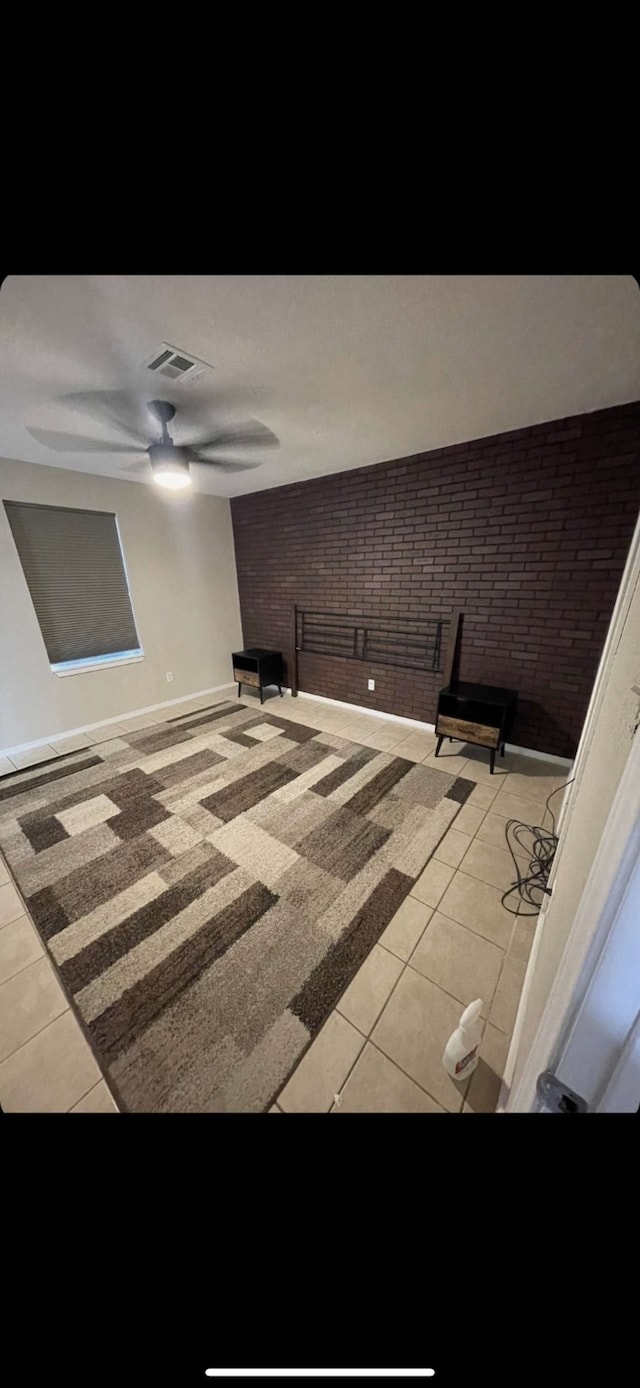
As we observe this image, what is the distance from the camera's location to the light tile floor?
3.46 feet

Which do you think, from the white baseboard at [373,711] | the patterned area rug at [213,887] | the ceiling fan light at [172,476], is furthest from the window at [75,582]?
the white baseboard at [373,711]

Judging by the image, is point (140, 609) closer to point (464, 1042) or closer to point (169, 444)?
point (169, 444)

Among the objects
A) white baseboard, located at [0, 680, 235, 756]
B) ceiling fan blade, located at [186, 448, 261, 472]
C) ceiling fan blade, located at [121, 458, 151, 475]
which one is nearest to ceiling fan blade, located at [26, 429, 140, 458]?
ceiling fan blade, located at [121, 458, 151, 475]

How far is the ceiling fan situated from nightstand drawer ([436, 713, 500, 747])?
234cm

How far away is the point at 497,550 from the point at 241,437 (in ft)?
6.49

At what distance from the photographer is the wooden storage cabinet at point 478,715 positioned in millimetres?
2588

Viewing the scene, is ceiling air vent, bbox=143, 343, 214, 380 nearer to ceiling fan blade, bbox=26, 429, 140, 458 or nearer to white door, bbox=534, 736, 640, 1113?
ceiling fan blade, bbox=26, 429, 140, 458

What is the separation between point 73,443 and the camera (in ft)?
8.20

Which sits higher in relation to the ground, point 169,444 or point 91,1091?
point 169,444

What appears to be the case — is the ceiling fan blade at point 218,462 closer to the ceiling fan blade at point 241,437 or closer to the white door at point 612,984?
the ceiling fan blade at point 241,437
